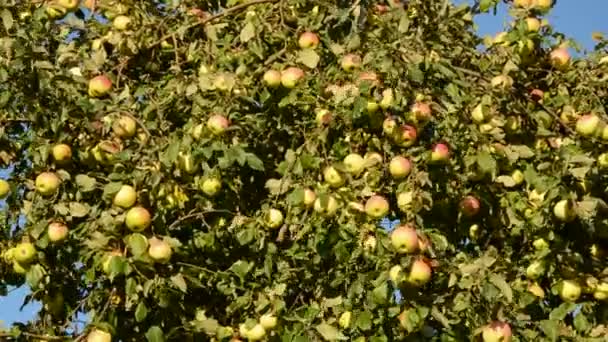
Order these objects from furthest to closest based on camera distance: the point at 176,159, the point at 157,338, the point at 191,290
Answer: the point at 191,290, the point at 176,159, the point at 157,338

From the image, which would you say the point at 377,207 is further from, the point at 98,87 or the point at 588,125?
the point at 98,87

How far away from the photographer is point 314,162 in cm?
416

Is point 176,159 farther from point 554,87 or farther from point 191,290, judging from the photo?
point 554,87

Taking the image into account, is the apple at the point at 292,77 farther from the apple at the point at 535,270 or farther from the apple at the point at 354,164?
the apple at the point at 535,270

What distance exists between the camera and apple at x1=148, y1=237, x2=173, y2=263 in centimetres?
400

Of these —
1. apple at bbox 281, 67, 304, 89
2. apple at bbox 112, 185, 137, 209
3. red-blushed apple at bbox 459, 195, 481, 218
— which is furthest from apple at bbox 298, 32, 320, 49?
apple at bbox 112, 185, 137, 209

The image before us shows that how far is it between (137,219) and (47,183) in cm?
55

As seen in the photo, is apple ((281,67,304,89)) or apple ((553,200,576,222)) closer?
apple ((553,200,576,222))

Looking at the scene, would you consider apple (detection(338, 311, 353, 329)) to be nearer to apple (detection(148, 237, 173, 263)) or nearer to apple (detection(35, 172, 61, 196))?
apple (detection(148, 237, 173, 263))

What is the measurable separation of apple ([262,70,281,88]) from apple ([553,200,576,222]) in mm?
1198

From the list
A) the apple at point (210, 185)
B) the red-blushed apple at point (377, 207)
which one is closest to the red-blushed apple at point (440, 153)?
the red-blushed apple at point (377, 207)

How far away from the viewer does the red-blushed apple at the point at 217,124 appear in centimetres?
422

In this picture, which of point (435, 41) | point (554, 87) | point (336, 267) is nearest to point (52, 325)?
point (336, 267)

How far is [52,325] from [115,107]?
1024mm
